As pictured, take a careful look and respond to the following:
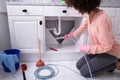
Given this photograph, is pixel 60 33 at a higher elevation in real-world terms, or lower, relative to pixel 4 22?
lower

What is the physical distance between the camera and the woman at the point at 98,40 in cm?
142

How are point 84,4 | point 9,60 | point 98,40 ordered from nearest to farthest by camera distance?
point 84,4 < point 98,40 < point 9,60

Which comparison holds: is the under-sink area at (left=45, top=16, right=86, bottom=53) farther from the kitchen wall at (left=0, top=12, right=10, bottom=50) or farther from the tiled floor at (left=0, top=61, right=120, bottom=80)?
the kitchen wall at (left=0, top=12, right=10, bottom=50)

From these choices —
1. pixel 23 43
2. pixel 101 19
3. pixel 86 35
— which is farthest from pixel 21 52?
pixel 101 19

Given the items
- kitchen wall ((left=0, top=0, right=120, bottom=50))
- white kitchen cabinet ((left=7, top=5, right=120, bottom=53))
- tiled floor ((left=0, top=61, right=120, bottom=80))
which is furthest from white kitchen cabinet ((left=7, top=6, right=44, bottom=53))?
tiled floor ((left=0, top=61, right=120, bottom=80))

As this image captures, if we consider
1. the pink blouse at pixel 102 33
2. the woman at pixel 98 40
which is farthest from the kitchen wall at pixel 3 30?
the pink blouse at pixel 102 33

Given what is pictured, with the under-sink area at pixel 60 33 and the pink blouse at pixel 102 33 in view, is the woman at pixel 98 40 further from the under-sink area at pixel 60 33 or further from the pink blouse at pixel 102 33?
the under-sink area at pixel 60 33

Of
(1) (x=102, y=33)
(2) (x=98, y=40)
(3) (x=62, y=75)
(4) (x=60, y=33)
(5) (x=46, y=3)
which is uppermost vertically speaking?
(5) (x=46, y=3)

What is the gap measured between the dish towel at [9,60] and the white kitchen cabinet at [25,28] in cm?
22

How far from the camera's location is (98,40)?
1.57m

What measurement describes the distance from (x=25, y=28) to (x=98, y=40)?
897 mm

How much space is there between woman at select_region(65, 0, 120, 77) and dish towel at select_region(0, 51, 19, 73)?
2.59 feet

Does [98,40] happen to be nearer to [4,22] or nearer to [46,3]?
[46,3]

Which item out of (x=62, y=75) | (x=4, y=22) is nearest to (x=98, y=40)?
(x=62, y=75)
